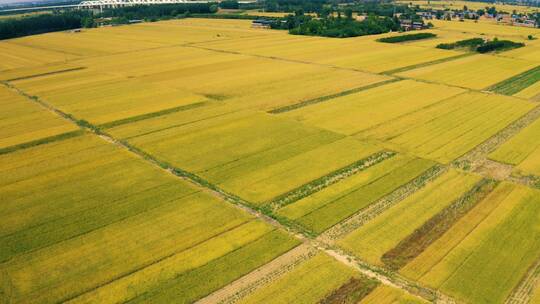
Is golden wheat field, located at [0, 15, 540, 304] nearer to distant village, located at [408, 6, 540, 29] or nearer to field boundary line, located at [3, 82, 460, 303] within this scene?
field boundary line, located at [3, 82, 460, 303]

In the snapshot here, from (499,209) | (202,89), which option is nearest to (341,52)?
(202,89)

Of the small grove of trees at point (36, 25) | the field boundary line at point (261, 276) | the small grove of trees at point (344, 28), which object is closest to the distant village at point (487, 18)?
the small grove of trees at point (344, 28)

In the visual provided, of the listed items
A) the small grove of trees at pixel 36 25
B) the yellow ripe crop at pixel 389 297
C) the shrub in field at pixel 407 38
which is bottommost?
the yellow ripe crop at pixel 389 297

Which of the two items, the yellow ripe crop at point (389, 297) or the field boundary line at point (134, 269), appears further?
the field boundary line at point (134, 269)

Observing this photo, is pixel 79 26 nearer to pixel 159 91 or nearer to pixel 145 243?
pixel 159 91

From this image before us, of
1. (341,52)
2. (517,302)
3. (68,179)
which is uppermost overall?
(341,52)

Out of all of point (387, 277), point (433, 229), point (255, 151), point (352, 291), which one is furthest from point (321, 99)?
point (352, 291)

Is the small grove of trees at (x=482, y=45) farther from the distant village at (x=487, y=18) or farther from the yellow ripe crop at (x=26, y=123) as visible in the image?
the yellow ripe crop at (x=26, y=123)
